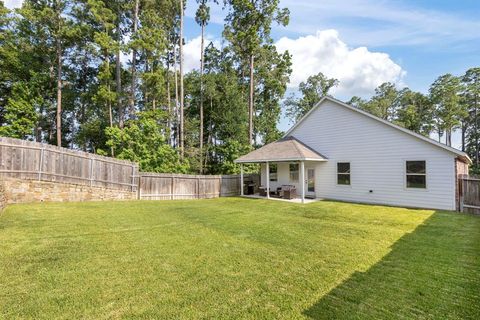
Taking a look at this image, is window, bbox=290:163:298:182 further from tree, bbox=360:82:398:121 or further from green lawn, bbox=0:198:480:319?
tree, bbox=360:82:398:121

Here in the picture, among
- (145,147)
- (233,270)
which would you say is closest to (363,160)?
(233,270)

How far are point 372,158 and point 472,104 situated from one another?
3500 cm

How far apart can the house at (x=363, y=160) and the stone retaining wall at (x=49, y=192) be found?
7915 millimetres

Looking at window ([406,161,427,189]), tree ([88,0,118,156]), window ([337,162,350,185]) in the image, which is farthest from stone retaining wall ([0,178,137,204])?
window ([406,161,427,189])

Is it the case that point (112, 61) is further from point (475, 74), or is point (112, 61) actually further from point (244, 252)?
point (475, 74)

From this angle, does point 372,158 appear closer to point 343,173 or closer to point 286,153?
point 343,173

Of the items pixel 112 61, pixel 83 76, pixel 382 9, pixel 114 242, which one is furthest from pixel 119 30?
pixel 114 242

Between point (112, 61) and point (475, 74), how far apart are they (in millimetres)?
44212

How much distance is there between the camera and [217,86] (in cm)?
2584

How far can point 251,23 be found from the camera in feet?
70.0

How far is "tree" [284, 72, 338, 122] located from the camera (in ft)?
111

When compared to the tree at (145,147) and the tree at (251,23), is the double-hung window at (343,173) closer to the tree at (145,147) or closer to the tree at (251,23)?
the tree at (251,23)

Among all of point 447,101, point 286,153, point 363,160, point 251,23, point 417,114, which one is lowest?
point 363,160

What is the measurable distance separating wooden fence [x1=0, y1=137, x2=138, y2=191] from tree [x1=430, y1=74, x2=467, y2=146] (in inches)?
1585
